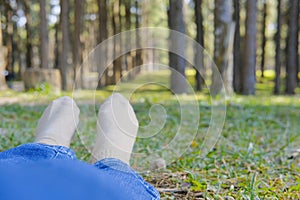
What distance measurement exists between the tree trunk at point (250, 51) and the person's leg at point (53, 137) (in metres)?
8.07

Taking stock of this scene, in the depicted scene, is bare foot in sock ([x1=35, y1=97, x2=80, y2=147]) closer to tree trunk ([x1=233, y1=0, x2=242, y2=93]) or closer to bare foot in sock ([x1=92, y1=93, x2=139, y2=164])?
bare foot in sock ([x1=92, y1=93, x2=139, y2=164])

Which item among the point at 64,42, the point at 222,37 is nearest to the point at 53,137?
the point at 222,37

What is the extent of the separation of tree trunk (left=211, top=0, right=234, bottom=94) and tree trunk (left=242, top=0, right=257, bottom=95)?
2.06 meters

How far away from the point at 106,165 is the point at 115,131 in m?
0.48

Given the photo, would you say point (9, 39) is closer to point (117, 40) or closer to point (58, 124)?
point (117, 40)

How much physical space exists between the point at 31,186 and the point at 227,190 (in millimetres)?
1169

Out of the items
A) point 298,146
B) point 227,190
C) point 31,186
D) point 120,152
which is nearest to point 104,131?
point 120,152

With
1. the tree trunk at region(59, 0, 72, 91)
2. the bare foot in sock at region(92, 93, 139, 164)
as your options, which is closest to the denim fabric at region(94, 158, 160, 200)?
the bare foot in sock at region(92, 93, 139, 164)

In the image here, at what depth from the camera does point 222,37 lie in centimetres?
748

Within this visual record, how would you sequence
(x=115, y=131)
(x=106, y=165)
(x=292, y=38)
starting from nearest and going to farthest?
(x=106, y=165) < (x=115, y=131) < (x=292, y=38)

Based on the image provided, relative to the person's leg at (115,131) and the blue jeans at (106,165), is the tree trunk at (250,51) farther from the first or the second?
the blue jeans at (106,165)

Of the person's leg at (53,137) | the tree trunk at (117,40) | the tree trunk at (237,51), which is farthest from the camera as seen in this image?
the tree trunk at (117,40)

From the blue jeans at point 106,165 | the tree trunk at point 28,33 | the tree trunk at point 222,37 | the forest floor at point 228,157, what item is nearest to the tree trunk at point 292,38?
the tree trunk at point 222,37

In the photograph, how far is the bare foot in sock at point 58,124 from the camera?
1.79 meters
